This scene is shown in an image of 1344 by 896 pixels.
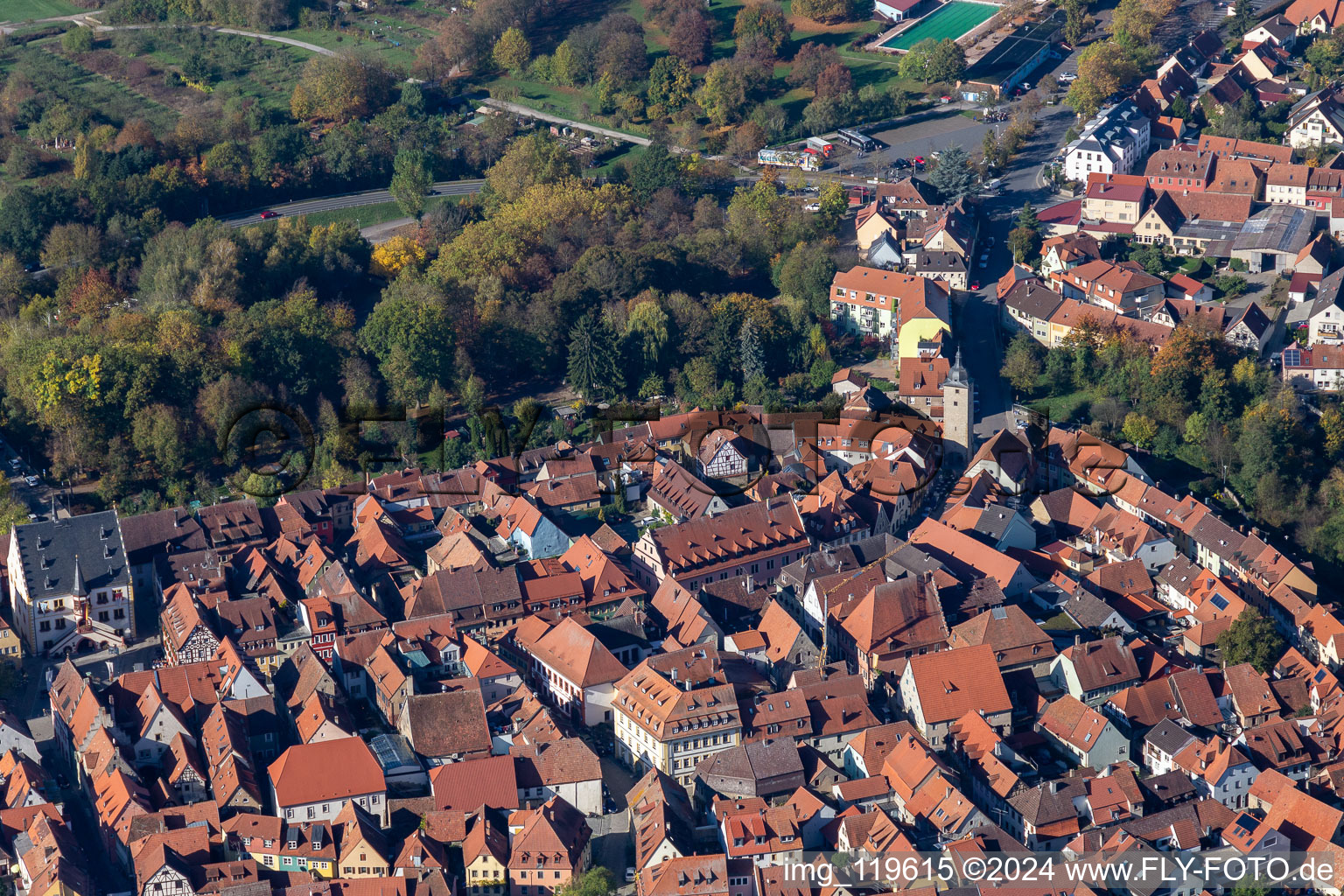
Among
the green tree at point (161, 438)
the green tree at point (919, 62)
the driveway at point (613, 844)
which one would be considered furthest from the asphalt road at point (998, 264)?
the green tree at point (161, 438)

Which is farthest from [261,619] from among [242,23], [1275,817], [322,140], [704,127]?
[242,23]

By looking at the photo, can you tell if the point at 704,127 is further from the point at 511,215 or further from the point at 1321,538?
the point at 1321,538

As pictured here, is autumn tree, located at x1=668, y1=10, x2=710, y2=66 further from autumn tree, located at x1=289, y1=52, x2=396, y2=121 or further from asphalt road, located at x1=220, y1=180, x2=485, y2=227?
asphalt road, located at x1=220, y1=180, x2=485, y2=227

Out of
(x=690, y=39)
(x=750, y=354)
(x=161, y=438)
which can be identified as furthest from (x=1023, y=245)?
(x=161, y=438)

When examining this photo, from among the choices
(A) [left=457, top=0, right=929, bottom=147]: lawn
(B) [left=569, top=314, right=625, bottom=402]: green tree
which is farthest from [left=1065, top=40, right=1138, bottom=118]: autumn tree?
(B) [left=569, top=314, right=625, bottom=402]: green tree

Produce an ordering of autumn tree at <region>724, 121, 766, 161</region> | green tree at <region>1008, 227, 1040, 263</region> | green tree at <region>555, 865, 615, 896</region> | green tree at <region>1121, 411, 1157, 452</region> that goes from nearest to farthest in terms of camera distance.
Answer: green tree at <region>555, 865, 615, 896</region>
green tree at <region>1121, 411, 1157, 452</region>
green tree at <region>1008, 227, 1040, 263</region>
autumn tree at <region>724, 121, 766, 161</region>

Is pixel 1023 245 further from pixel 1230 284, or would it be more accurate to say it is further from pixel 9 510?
pixel 9 510
